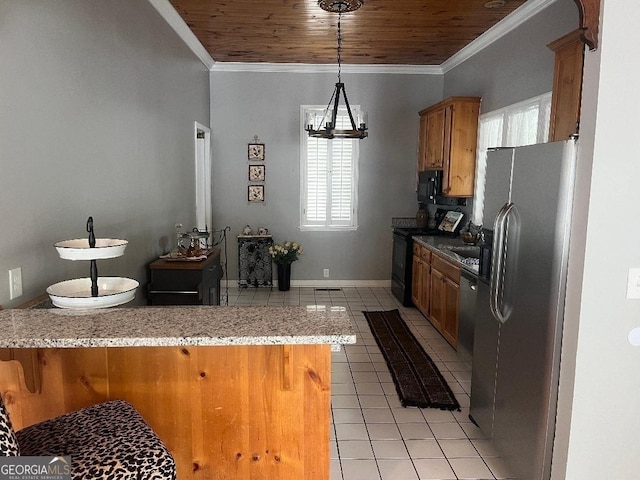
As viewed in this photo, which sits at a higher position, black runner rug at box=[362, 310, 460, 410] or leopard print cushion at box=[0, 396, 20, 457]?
leopard print cushion at box=[0, 396, 20, 457]

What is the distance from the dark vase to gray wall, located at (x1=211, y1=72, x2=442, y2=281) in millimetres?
273

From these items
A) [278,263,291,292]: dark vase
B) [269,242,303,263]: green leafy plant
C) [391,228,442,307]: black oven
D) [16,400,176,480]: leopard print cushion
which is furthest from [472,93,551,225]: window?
[16,400,176,480]: leopard print cushion

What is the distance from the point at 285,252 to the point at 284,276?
0.34 metres

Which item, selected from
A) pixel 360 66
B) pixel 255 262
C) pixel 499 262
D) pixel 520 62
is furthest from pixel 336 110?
pixel 255 262

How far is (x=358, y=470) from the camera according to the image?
252cm

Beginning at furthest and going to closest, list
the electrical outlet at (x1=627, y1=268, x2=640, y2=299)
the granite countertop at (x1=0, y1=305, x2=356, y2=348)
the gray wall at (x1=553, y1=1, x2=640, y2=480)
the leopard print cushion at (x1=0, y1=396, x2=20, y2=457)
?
1. the electrical outlet at (x1=627, y1=268, x2=640, y2=299)
2. the gray wall at (x1=553, y1=1, x2=640, y2=480)
3. the granite countertop at (x1=0, y1=305, x2=356, y2=348)
4. the leopard print cushion at (x1=0, y1=396, x2=20, y2=457)

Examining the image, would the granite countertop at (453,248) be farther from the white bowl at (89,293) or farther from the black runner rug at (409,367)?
the white bowl at (89,293)

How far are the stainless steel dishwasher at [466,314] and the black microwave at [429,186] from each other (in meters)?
1.76

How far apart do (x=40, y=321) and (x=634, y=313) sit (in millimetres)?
2280

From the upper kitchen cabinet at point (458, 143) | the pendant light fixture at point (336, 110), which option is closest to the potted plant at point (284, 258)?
the pendant light fixture at point (336, 110)

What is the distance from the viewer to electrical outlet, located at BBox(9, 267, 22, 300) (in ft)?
6.53

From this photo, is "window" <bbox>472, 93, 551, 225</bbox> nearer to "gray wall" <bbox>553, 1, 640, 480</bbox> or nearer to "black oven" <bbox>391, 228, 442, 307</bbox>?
"black oven" <bbox>391, 228, 442, 307</bbox>

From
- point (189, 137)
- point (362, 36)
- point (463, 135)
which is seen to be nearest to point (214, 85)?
point (189, 137)

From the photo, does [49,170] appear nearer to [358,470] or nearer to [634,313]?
[358,470]
